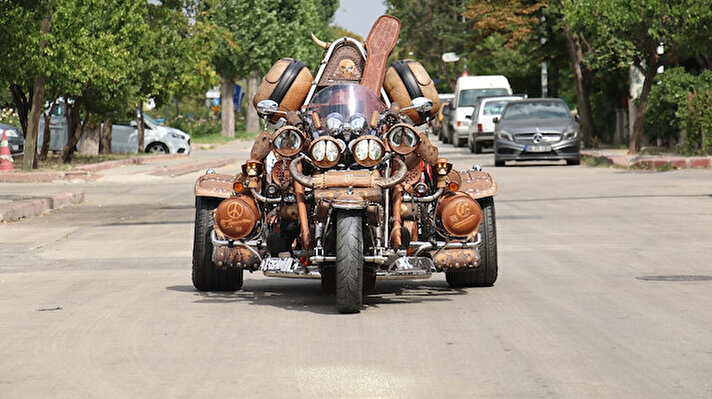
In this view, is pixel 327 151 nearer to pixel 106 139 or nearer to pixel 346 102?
pixel 346 102

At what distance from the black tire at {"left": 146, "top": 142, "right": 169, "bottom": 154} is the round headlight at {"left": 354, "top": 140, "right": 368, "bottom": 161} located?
37.4m

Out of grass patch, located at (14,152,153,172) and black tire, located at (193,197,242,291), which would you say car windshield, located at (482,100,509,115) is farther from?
black tire, located at (193,197,242,291)

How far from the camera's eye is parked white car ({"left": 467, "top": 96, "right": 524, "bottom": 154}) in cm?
4331

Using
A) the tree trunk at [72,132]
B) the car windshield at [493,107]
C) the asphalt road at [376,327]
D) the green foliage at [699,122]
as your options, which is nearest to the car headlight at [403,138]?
the asphalt road at [376,327]

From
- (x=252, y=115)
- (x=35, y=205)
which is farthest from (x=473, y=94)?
(x=35, y=205)

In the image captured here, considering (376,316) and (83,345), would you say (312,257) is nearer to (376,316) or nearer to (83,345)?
(376,316)

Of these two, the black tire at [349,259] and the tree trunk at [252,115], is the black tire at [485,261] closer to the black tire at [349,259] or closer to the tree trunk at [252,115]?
the black tire at [349,259]

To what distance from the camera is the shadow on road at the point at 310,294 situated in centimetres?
1005

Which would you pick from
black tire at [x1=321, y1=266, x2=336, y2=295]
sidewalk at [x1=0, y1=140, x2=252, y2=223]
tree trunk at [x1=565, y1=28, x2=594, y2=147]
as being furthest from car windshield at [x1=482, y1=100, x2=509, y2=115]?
black tire at [x1=321, y1=266, x2=336, y2=295]

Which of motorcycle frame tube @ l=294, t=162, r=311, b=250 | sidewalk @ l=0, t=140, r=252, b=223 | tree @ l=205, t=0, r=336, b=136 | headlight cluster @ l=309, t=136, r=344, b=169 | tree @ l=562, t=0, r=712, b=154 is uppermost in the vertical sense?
tree @ l=205, t=0, r=336, b=136

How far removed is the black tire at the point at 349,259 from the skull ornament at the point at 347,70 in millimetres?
2118

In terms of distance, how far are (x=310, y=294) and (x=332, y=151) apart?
1.58 m

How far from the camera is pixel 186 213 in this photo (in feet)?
66.1

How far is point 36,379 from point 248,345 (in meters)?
1.40
